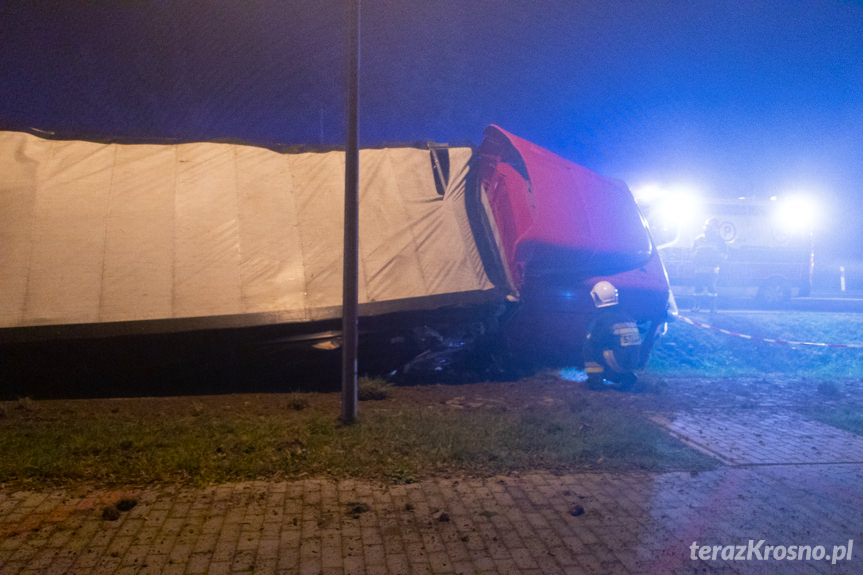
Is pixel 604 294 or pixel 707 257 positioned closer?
pixel 604 294

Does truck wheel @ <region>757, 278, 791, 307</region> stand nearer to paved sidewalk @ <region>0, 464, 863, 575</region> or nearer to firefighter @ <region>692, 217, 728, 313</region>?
firefighter @ <region>692, 217, 728, 313</region>

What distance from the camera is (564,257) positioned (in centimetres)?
791

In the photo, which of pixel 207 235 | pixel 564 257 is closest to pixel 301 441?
pixel 207 235

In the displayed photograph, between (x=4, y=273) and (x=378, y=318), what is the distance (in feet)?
13.8

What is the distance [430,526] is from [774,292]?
66.2 feet

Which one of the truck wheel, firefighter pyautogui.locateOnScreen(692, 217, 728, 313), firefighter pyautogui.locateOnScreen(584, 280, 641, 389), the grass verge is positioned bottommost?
the grass verge

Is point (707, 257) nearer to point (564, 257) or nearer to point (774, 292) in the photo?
point (774, 292)

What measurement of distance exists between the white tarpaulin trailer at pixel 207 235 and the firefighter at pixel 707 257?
13055 mm

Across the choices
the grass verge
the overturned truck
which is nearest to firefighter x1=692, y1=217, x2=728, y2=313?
the overturned truck

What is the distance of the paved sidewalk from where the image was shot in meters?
3.21

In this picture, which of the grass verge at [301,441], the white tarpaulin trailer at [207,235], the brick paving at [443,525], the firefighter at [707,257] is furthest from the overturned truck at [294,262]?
the firefighter at [707,257]

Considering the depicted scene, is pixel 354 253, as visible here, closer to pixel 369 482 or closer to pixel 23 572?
pixel 369 482

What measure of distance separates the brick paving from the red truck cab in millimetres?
3402

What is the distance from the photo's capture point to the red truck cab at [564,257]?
25.3ft
